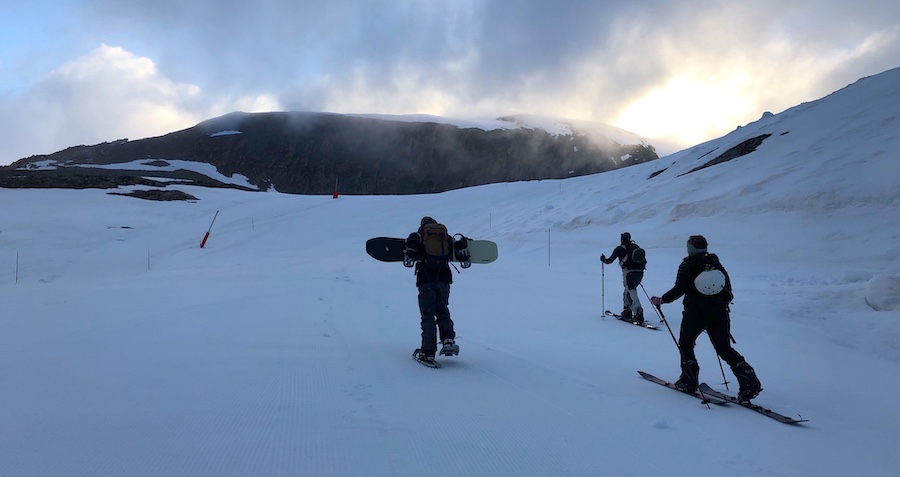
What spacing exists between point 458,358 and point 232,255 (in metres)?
19.6

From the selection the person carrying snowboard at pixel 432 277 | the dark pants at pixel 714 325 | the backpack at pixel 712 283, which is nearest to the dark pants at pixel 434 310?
the person carrying snowboard at pixel 432 277

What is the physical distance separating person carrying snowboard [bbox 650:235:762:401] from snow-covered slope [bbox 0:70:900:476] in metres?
0.36

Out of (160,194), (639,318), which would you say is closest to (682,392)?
(639,318)

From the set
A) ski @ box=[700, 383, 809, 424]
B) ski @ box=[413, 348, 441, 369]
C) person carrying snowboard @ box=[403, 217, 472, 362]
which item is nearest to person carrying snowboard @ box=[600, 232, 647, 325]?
ski @ box=[700, 383, 809, 424]

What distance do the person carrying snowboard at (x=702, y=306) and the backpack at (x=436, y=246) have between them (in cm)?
252

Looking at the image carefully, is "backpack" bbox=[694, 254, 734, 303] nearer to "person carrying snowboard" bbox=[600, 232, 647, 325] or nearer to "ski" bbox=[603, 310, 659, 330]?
"ski" bbox=[603, 310, 659, 330]

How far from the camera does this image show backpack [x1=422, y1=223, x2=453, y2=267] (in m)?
Result: 6.50

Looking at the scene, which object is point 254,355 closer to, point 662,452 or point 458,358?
point 458,358

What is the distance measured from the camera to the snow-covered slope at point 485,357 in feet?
11.7

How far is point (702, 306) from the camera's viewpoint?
5352mm

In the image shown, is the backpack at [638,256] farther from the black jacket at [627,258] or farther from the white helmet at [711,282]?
the white helmet at [711,282]

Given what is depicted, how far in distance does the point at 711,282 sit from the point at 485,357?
117 inches

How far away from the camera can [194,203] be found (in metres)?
36.7

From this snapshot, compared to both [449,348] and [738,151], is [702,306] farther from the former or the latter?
[738,151]
